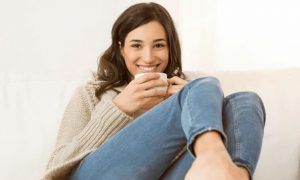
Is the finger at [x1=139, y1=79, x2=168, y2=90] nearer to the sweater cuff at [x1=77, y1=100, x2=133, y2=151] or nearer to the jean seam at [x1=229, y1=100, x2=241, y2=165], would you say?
the sweater cuff at [x1=77, y1=100, x2=133, y2=151]

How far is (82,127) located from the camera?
110 cm

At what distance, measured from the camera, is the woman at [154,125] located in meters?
0.70

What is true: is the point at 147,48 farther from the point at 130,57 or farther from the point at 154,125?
the point at 154,125

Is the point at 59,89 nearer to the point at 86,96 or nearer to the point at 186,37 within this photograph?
the point at 86,96

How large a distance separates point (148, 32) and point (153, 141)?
1.51 feet

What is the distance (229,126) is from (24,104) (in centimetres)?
67

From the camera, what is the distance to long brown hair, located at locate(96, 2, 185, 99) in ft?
3.91

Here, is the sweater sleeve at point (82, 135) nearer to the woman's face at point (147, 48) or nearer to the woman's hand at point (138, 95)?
the woman's hand at point (138, 95)

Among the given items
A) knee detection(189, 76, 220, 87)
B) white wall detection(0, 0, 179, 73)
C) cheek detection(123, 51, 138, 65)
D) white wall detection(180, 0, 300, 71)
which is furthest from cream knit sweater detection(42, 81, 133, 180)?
white wall detection(180, 0, 300, 71)

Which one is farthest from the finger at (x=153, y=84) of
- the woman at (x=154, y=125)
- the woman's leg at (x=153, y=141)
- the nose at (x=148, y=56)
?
the woman's leg at (x=153, y=141)

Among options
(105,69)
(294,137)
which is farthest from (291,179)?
(105,69)

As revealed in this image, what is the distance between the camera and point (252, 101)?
0.84 m

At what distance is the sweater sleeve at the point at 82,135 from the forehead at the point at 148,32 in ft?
0.80

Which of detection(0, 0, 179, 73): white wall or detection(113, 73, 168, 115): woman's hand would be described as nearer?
detection(113, 73, 168, 115): woman's hand
